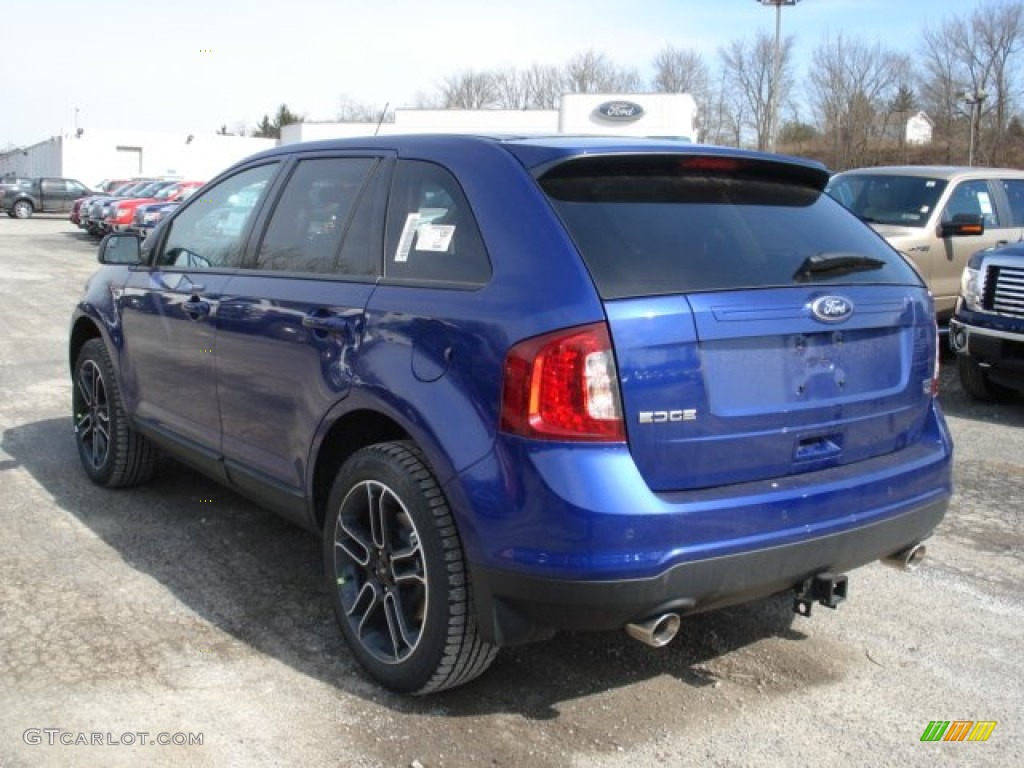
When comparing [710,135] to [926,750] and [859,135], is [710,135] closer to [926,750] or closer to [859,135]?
[859,135]

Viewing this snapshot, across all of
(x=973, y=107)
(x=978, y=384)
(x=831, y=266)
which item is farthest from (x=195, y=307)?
(x=973, y=107)

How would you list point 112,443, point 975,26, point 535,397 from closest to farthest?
1. point 535,397
2. point 112,443
3. point 975,26

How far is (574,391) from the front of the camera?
2.68 metres

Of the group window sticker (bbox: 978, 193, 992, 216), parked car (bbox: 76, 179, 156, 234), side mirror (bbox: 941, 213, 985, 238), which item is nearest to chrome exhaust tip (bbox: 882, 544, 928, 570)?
side mirror (bbox: 941, 213, 985, 238)

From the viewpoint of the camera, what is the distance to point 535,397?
106 inches

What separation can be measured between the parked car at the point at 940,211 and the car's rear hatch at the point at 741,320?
6688mm

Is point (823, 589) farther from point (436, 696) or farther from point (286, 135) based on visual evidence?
point (286, 135)

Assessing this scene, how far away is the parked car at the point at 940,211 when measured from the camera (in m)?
9.71

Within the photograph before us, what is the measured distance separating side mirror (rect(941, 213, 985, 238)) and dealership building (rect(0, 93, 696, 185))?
97.8 ft

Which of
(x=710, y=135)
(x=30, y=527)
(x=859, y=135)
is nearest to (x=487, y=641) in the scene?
(x=30, y=527)

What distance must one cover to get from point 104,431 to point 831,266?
3885 mm

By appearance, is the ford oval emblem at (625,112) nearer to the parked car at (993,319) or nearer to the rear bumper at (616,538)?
the parked car at (993,319)

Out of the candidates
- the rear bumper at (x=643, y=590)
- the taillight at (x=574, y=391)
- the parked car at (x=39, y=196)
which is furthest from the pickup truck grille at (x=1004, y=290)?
the parked car at (x=39, y=196)

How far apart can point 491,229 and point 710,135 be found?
71.1 m
